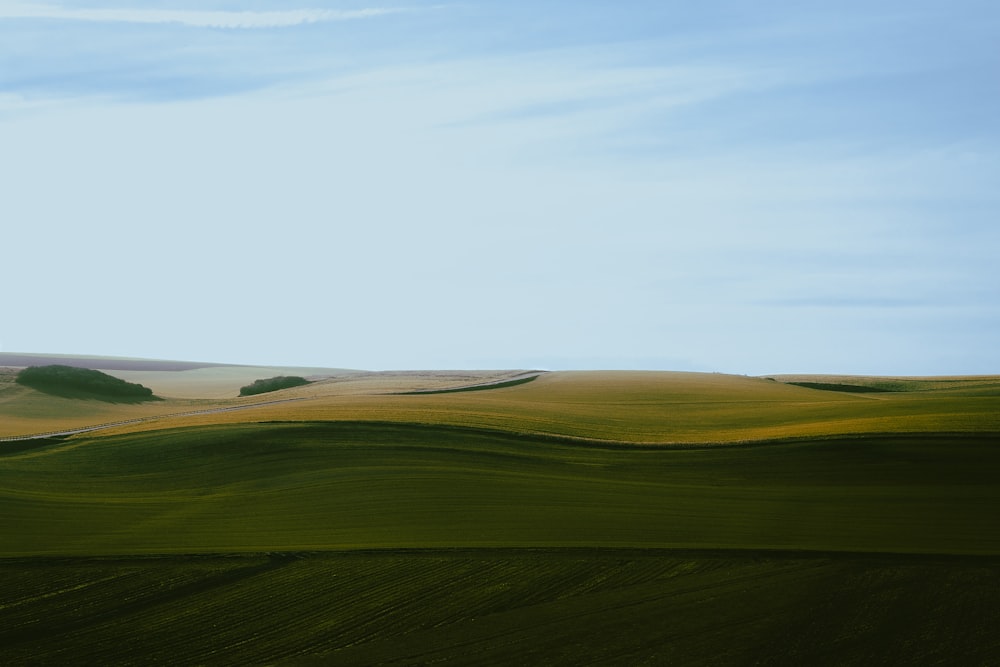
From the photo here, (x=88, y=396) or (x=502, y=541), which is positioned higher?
(x=88, y=396)

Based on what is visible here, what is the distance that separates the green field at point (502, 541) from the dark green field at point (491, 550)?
0.06 metres

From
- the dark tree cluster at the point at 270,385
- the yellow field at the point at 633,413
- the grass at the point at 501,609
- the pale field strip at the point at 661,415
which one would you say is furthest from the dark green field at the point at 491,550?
the dark tree cluster at the point at 270,385

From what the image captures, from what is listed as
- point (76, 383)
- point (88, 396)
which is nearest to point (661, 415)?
point (88, 396)

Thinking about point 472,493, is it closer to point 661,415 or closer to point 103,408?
point 661,415

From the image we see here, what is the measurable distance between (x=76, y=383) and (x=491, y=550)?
129ft

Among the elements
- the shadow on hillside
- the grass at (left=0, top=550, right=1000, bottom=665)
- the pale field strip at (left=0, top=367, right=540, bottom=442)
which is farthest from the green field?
the shadow on hillside

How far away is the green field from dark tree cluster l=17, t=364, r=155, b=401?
2227 centimetres

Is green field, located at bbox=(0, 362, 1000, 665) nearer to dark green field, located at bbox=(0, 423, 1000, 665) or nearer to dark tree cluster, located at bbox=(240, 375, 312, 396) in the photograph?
dark green field, located at bbox=(0, 423, 1000, 665)

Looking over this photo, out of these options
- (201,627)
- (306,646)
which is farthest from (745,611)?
(201,627)

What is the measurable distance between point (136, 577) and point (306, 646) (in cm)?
432

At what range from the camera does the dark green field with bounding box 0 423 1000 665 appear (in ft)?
41.0

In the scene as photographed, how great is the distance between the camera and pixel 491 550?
1620 cm

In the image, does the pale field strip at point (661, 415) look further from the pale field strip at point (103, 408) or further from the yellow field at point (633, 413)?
the pale field strip at point (103, 408)

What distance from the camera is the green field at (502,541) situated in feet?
41.1
